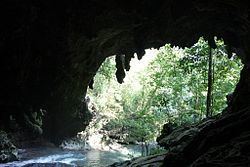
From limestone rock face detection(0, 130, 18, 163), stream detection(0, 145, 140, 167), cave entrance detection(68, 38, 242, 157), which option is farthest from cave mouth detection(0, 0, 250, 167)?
limestone rock face detection(0, 130, 18, 163)

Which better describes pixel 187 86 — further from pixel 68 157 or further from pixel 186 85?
pixel 68 157

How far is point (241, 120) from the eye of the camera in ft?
21.6

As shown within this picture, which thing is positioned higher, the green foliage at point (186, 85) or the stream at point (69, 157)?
the green foliage at point (186, 85)

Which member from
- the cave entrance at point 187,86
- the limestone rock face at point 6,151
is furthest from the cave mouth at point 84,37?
the limestone rock face at point 6,151

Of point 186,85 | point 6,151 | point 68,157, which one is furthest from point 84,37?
point 68,157

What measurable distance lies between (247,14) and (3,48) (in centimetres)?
846

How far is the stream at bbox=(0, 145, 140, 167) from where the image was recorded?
64.9 feet

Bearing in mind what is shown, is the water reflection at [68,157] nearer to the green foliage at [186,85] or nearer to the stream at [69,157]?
the stream at [69,157]

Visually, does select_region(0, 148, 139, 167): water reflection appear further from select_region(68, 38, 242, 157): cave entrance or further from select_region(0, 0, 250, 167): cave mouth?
select_region(0, 0, 250, 167): cave mouth

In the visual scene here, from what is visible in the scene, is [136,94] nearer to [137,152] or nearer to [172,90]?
[137,152]

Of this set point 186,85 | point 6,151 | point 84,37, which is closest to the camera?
point 84,37

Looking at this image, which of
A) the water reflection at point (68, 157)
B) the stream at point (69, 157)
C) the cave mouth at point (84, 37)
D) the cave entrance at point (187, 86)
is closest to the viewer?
the cave mouth at point (84, 37)

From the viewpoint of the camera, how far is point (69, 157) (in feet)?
75.1

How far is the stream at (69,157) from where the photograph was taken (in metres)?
19.8
